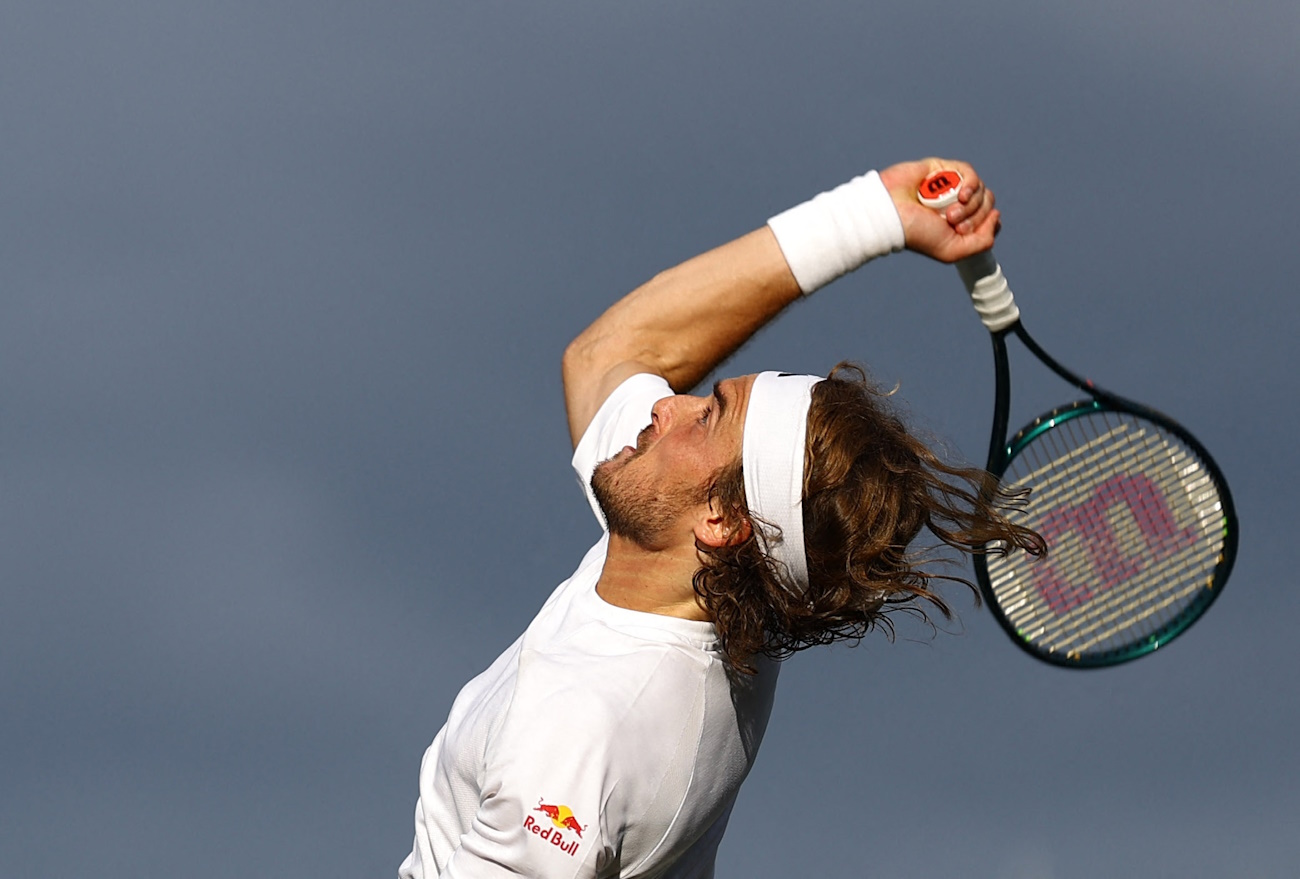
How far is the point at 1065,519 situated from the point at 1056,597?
352mm

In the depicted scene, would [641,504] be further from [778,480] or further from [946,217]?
[946,217]

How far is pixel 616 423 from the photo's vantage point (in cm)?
675

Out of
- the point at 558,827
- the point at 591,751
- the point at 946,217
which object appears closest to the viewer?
the point at 558,827

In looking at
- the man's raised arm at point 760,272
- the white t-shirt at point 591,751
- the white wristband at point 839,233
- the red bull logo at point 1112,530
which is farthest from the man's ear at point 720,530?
the red bull logo at point 1112,530

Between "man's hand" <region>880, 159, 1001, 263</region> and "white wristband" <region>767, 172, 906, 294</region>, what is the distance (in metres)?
0.05

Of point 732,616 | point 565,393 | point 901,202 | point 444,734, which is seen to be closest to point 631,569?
point 732,616

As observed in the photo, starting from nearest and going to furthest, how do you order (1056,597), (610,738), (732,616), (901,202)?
(610,738), (732,616), (901,202), (1056,597)

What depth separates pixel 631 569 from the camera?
611cm

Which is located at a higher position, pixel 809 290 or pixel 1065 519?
pixel 809 290

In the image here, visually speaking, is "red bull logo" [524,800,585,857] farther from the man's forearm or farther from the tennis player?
the man's forearm

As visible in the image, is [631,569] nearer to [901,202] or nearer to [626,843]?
[626,843]

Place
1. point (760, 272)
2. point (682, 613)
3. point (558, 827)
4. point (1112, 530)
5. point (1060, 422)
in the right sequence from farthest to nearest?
1. point (1112, 530)
2. point (1060, 422)
3. point (760, 272)
4. point (682, 613)
5. point (558, 827)

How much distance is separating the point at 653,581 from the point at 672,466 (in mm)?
400

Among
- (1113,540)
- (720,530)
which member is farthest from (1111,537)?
(720,530)
